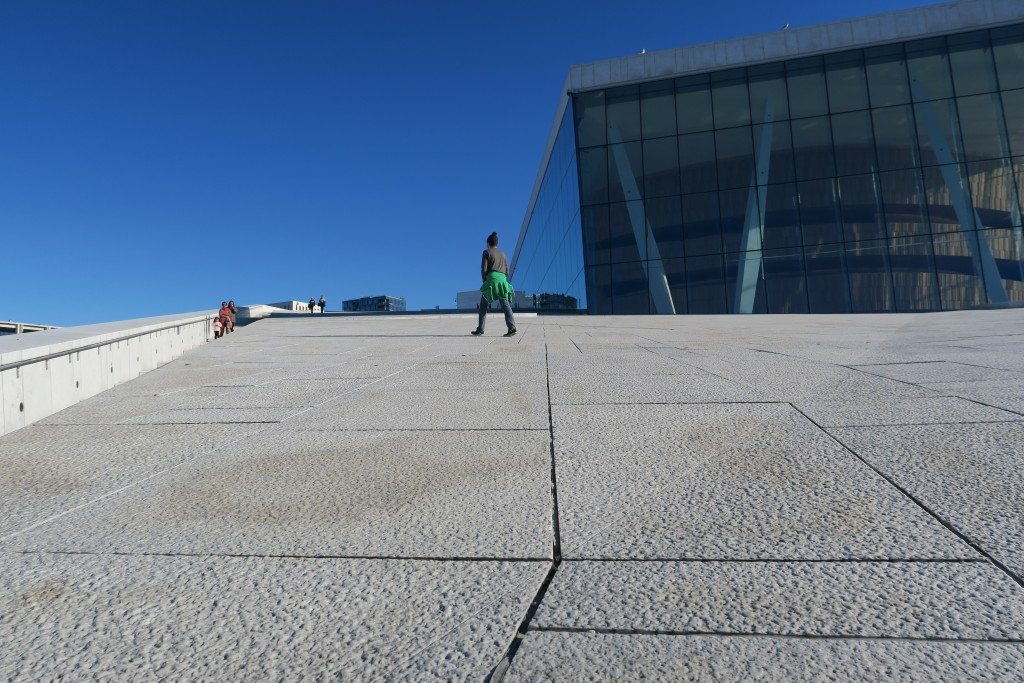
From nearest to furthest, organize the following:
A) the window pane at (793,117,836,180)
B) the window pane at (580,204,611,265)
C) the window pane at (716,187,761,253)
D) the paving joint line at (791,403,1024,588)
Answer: the paving joint line at (791,403,1024,588) < the window pane at (793,117,836,180) < the window pane at (716,187,761,253) < the window pane at (580,204,611,265)

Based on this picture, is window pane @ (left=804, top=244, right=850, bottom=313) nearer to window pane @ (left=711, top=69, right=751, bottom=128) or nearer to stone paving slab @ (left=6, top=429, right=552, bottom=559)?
window pane @ (left=711, top=69, right=751, bottom=128)

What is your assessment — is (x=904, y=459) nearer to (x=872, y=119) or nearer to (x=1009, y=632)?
(x=1009, y=632)

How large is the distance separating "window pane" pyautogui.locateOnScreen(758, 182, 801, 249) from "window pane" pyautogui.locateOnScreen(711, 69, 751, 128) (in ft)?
11.3

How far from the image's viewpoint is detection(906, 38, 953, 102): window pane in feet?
88.7

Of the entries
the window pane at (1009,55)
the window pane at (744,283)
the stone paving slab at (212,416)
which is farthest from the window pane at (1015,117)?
the stone paving slab at (212,416)

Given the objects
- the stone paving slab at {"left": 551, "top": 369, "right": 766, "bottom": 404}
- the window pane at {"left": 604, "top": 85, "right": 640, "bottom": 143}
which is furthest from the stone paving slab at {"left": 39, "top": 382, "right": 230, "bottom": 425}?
the window pane at {"left": 604, "top": 85, "right": 640, "bottom": 143}

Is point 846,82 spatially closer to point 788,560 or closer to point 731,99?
point 731,99

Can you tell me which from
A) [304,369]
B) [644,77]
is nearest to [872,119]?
[644,77]

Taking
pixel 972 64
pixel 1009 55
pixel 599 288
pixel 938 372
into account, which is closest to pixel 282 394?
pixel 938 372

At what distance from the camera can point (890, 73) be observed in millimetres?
27359

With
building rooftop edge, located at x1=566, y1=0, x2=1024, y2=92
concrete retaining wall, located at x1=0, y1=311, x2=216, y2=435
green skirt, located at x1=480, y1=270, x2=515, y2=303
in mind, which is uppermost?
building rooftop edge, located at x1=566, y1=0, x2=1024, y2=92

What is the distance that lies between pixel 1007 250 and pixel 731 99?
1335cm

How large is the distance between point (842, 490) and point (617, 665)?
1471 millimetres

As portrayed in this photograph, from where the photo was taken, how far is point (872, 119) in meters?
27.5
